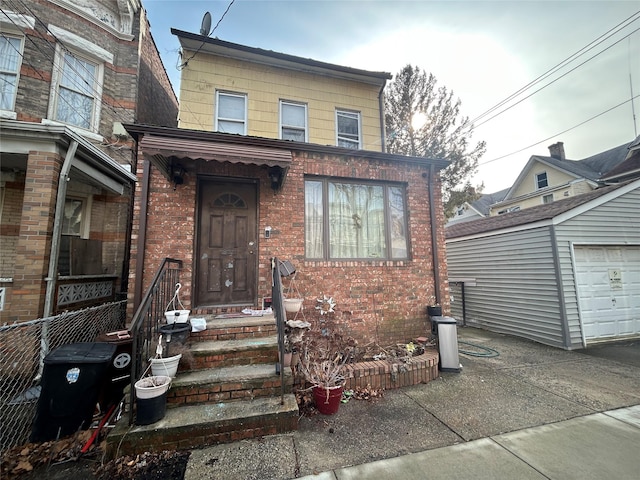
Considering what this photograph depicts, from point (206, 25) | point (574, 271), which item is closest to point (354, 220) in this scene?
point (574, 271)

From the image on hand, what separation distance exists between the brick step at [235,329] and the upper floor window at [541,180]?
68.0ft

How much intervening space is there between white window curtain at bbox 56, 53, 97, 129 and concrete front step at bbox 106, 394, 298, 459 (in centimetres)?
712

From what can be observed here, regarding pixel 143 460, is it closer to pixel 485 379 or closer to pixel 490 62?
pixel 485 379

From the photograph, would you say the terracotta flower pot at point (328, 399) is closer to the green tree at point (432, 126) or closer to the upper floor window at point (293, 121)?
the upper floor window at point (293, 121)

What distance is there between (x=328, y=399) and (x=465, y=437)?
151 centimetres

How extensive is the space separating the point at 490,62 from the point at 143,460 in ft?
35.7

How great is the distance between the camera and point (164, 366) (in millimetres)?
2857

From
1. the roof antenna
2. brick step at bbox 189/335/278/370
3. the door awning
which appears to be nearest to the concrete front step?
brick step at bbox 189/335/278/370

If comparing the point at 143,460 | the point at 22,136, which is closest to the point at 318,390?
the point at 143,460

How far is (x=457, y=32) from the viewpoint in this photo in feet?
21.6

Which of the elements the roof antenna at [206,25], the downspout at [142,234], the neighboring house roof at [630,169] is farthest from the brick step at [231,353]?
the neighboring house roof at [630,169]

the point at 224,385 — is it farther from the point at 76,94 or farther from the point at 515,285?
the point at 76,94

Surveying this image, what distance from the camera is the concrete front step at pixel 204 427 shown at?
Result: 243 centimetres

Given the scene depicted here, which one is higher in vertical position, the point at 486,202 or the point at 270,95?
the point at 486,202
